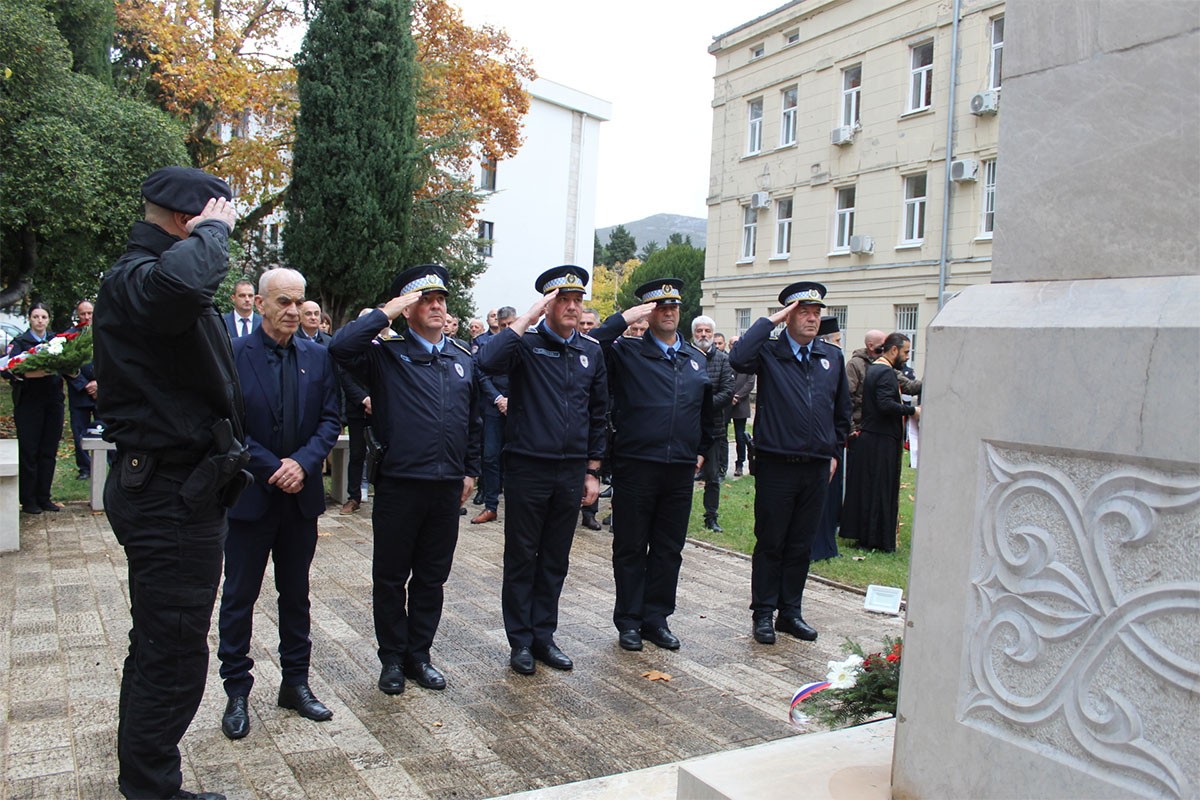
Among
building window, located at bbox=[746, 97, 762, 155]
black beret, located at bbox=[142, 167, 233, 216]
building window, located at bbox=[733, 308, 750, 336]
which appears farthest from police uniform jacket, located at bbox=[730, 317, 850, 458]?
building window, located at bbox=[746, 97, 762, 155]

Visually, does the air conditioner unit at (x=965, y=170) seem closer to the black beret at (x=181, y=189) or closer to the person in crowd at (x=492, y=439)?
the person in crowd at (x=492, y=439)

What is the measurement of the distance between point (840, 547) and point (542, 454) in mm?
4621

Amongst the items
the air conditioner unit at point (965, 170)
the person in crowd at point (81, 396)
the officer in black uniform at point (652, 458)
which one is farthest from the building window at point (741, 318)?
the officer in black uniform at point (652, 458)

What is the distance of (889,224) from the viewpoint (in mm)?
24625

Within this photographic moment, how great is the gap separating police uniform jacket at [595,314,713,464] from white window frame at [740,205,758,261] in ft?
79.7

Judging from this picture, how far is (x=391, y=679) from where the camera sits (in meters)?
4.62

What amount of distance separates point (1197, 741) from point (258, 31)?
854 inches

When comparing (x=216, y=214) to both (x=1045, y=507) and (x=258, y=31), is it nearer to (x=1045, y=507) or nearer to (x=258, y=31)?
(x=1045, y=507)

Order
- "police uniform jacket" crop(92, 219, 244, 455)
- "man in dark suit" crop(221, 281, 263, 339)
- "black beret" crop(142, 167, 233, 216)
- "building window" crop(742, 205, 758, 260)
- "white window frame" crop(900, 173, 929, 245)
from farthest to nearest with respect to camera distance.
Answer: "building window" crop(742, 205, 758, 260)
"white window frame" crop(900, 173, 929, 245)
"man in dark suit" crop(221, 281, 263, 339)
"black beret" crop(142, 167, 233, 216)
"police uniform jacket" crop(92, 219, 244, 455)

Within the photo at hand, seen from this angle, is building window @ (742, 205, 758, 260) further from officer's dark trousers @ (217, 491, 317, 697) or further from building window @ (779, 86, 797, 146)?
officer's dark trousers @ (217, 491, 317, 697)

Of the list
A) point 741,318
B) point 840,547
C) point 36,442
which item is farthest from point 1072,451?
point 741,318

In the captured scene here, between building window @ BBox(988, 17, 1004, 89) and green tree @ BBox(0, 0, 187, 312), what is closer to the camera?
green tree @ BBox(0, 0, 187, 312)

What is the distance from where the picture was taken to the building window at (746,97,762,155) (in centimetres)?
2925

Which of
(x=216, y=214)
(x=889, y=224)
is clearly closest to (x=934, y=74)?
(x=889, y=224)
